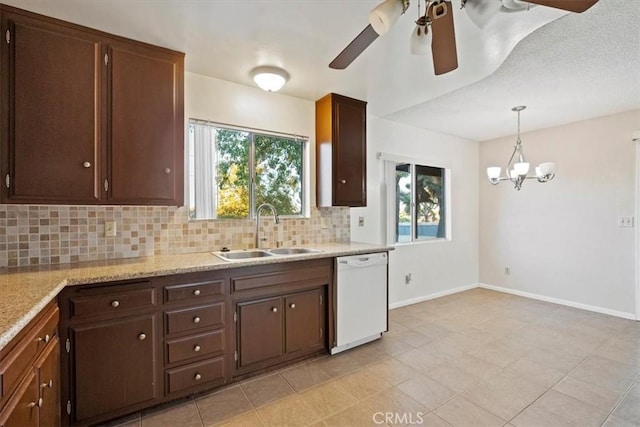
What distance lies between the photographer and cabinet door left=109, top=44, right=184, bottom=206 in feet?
6.48

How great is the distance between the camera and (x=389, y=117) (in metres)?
3.71

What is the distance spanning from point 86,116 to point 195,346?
5.25 feet

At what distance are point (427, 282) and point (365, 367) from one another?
2141 millimetres

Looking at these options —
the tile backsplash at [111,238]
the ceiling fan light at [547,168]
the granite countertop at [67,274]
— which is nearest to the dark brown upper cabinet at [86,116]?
the tile backsplash at [111,238]

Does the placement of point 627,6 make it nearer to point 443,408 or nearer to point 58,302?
point 443,408

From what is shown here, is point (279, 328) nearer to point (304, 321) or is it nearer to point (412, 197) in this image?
point (304, 321)

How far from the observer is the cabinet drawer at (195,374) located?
190cm

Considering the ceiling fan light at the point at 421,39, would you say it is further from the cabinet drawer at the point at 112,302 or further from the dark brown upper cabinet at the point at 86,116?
the cabinet drawer at the point at 112,302

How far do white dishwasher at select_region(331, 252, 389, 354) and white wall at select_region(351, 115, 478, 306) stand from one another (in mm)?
799

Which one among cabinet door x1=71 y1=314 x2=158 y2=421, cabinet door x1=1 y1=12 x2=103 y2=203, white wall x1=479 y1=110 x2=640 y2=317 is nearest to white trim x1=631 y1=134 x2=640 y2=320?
white wall x1=479 y1=110 x2=640 y2=317

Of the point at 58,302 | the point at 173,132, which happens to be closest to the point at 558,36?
the point at 173,132

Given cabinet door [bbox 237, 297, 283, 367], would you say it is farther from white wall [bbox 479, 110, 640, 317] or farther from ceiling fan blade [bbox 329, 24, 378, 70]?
white wall [bbox 479, 110, 640, 317]

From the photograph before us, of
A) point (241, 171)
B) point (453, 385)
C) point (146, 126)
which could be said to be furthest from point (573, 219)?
point (146, 126)

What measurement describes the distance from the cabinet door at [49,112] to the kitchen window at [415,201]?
116 inches
